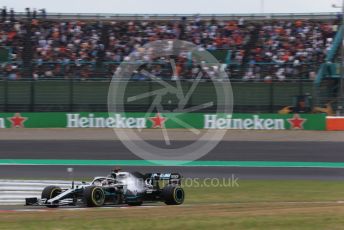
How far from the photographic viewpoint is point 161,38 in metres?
40.2

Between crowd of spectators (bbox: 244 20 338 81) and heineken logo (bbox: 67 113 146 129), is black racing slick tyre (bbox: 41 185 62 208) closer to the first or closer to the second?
heineken logo (bbox: 67 113 146 129)

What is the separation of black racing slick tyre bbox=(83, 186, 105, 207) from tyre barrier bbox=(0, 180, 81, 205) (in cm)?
221

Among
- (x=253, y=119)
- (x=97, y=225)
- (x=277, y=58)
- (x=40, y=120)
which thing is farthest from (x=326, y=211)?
(x=277, y=58)

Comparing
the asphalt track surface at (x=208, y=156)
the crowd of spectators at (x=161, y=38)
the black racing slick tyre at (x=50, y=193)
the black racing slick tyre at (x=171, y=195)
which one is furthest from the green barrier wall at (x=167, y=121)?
the black racing slick tyre at (x=50, y=193)

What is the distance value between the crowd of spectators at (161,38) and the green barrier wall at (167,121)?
329 centimetres

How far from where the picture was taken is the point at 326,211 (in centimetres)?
1134

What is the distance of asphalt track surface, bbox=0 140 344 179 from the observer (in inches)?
804

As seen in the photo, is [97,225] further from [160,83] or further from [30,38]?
[30,38]

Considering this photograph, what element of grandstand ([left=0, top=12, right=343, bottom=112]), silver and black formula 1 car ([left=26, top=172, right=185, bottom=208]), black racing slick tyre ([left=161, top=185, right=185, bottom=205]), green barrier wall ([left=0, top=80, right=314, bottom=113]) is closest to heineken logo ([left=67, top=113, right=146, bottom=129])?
green barrier wall ([left=0, top=80, right=314, bottom=113])

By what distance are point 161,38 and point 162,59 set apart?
4.63m

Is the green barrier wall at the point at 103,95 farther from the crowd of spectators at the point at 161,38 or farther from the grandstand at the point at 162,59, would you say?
the crowd of spectators at the point at 161,38

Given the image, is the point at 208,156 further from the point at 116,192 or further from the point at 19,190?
A: the point at 116,192

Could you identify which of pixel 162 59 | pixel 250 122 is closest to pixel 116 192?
pixel 250 122

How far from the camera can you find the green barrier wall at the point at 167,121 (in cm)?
3108
